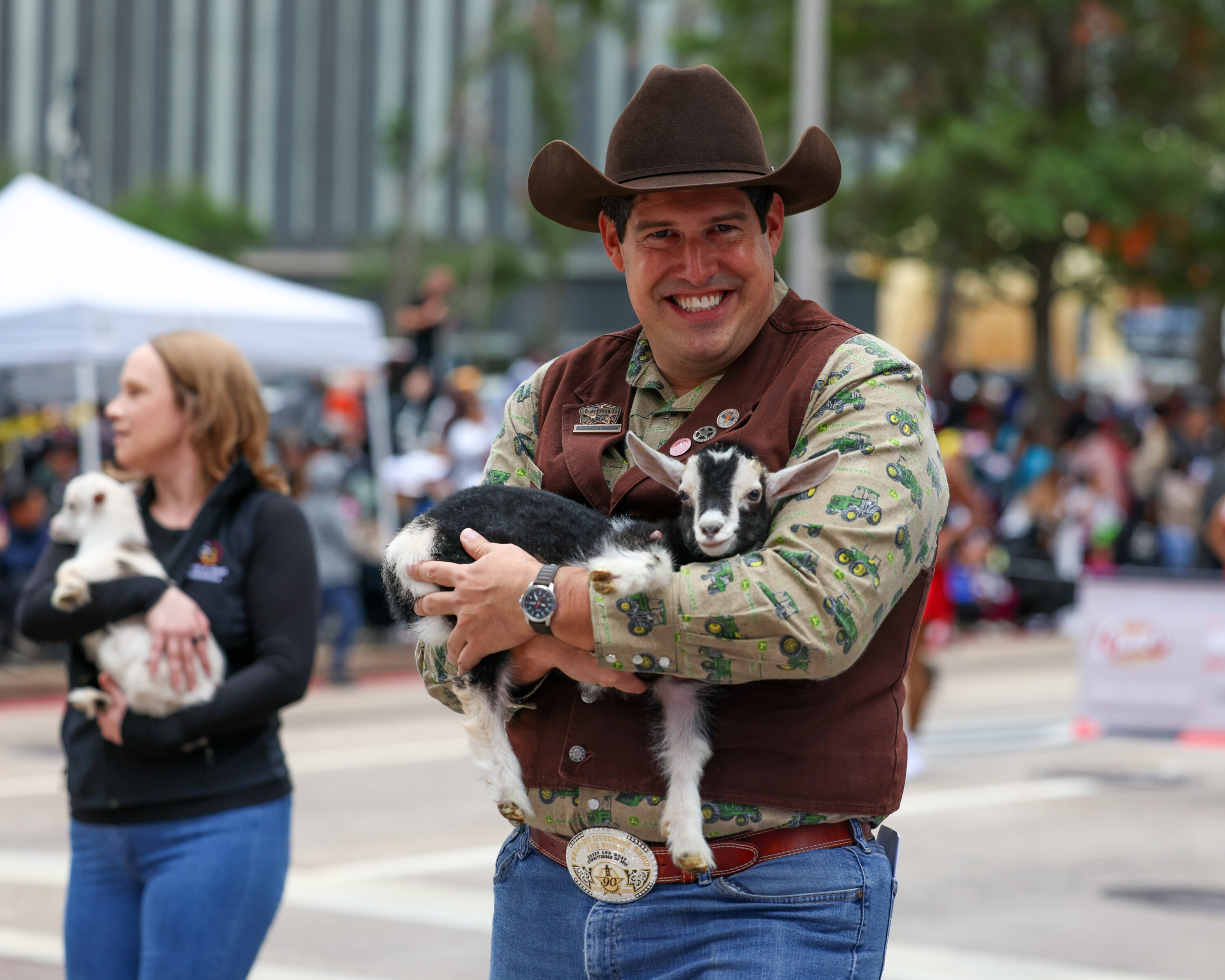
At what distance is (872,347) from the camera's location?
289cm

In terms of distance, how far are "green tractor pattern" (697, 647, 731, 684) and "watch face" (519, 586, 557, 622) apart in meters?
0.27

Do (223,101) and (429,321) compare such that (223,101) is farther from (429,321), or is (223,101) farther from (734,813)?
(734,813)

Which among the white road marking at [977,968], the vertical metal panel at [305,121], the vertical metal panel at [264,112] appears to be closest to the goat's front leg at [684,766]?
the white road marking at [977,968]

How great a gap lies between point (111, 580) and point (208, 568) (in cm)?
26

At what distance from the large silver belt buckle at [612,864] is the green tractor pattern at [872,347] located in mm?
981

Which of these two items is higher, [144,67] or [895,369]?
[144,67]

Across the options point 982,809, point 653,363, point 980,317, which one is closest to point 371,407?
point 982,809

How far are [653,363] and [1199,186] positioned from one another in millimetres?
23821

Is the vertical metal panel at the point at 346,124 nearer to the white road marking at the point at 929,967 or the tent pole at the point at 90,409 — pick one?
the tent pole at the point at 90,409

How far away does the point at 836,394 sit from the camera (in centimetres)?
281

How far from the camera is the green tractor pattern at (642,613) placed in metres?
2.64

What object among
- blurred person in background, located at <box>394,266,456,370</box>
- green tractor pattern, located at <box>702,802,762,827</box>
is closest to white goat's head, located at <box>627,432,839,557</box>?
green tractor pattern, located at <box>702,802,762,827</box>

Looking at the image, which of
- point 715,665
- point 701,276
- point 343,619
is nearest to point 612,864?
point 715,665

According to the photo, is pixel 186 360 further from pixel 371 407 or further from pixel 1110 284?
pixel 1110 284
